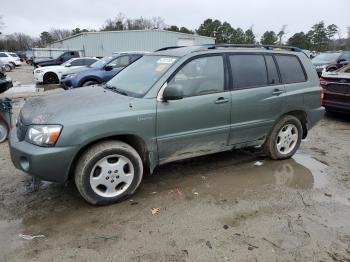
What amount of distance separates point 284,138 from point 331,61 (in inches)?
509

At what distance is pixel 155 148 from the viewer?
3920mm

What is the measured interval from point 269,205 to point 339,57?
14.9 meters

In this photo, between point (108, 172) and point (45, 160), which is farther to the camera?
point (108, 172)

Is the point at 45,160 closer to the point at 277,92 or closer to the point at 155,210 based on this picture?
the point at 155,210

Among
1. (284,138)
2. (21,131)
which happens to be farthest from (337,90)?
(21,131)

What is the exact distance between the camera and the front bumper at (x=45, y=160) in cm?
329

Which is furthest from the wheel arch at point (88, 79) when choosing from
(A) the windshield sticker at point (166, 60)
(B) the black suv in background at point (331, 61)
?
(B) the black suv in background at point (331, 61)

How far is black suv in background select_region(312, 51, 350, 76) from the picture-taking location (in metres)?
15.5

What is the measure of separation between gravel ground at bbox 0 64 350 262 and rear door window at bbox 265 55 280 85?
4.27 ft

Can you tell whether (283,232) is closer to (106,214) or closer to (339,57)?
(106,214)

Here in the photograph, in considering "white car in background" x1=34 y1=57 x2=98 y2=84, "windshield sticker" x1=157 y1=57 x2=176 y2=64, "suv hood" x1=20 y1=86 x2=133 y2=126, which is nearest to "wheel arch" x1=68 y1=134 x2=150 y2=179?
"suv hood" x1=20 y1=86 x2=133 y2=126

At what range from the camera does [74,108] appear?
3.58 metres

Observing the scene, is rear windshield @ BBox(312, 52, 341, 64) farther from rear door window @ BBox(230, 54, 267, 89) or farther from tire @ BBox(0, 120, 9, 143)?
tire @ BBox(0, 120, 9, 143)

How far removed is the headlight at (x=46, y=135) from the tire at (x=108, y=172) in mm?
382
